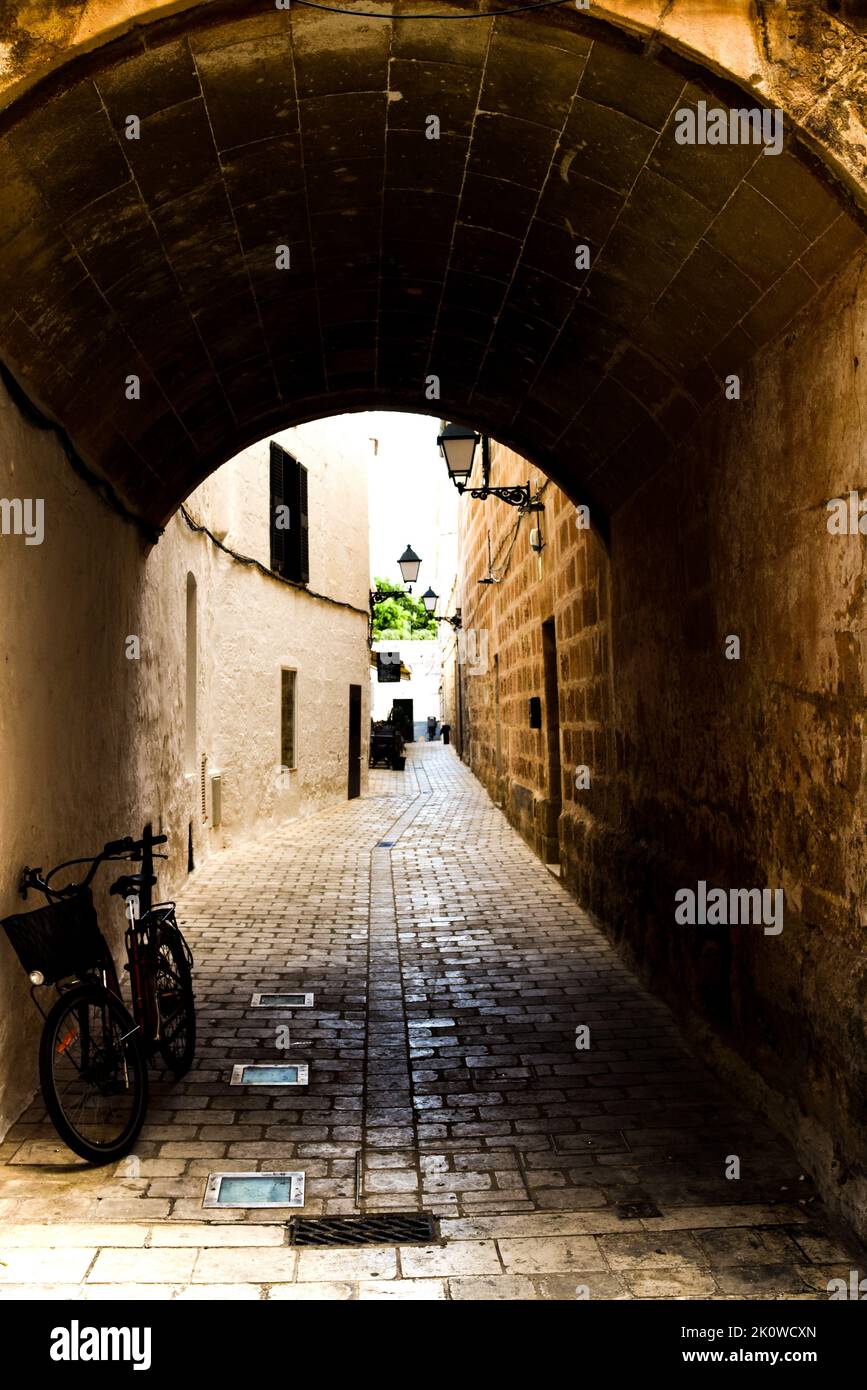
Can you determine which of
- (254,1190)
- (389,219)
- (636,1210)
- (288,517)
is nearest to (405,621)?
(288,517)

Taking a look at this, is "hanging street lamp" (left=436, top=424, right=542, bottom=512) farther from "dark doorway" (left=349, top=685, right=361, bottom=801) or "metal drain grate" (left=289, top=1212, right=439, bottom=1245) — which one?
"dark doorway" (left=349, top=685, right=361, bottom=801)

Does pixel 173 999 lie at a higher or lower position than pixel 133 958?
lower

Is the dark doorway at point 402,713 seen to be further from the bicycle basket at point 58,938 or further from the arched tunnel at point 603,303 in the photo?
the bicycle basket at point 58,938

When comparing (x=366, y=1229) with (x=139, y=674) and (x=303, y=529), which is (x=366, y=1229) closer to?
(x=139, y=674)

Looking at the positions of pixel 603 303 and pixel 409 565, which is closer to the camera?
pixel 603 303

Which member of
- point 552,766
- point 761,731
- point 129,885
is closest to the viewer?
point 761,731

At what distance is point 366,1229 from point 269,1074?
1565 millimetres

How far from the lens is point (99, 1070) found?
413 cm

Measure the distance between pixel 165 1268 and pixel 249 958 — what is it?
401cm

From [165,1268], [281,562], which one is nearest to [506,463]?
[281,562]

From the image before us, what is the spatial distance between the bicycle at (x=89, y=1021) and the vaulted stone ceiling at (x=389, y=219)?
6.99 ft

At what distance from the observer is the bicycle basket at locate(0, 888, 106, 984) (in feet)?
12.6

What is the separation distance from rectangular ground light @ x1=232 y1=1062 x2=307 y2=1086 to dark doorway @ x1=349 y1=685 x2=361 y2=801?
14511 millimetres

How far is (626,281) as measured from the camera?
4648 millimetres
